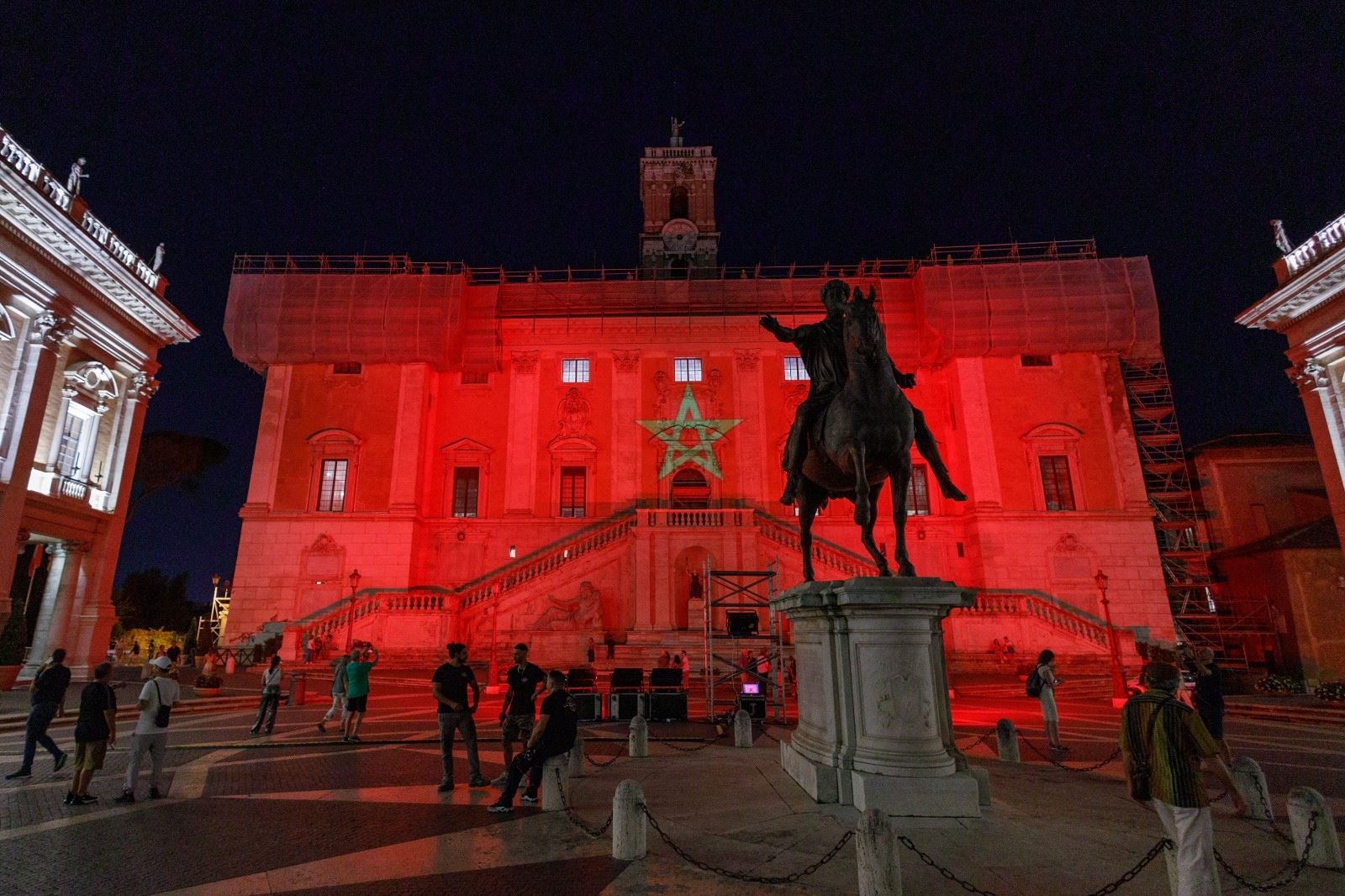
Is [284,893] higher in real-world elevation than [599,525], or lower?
lower

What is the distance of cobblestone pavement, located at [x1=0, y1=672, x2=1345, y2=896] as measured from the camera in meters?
4.41

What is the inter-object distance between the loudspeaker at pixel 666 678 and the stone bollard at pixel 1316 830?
967 cm

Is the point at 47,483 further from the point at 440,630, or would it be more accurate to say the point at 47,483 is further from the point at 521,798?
the point at 521,798

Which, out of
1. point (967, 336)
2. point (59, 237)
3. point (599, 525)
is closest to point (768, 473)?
point (599, 525)

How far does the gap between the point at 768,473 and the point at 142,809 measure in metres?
24.9

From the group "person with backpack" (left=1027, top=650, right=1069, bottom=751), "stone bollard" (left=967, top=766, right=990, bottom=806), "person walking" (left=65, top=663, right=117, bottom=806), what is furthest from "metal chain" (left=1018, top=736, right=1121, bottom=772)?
"person walking" (left=65, top=663, right=117, bottom=806)

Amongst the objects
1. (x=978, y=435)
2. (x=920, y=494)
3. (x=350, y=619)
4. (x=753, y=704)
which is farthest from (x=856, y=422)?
(x=920, y=494)

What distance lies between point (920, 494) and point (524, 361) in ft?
63.2

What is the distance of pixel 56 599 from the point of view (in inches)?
784

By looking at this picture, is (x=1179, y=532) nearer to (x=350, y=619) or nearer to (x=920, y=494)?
(x=920, y=494)

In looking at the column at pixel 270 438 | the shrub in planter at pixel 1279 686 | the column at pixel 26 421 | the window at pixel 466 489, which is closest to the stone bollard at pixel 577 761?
the column at pixel 26 421

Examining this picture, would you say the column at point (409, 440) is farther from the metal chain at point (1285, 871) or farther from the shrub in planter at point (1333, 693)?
the shrub in planter at point (1333, 693)

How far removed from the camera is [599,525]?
2697cm

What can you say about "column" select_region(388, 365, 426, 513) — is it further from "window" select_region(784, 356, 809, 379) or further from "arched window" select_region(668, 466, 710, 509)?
"window" select_region(784, 356, 809, 379)
